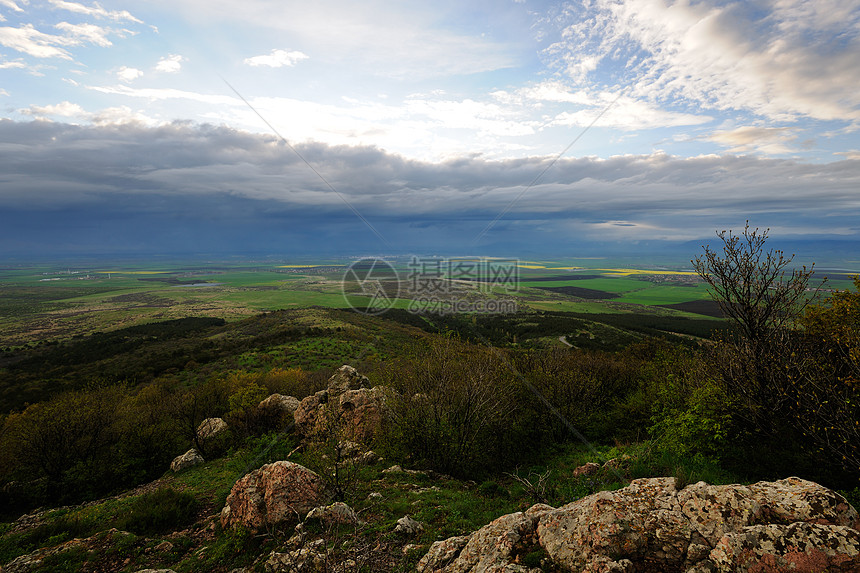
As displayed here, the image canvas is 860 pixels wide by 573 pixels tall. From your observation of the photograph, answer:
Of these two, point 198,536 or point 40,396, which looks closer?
point 198,536

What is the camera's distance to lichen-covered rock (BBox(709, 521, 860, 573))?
18.7ft

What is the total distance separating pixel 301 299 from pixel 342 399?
140 meters

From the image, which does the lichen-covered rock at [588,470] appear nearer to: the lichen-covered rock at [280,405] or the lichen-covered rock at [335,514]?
the lichen-covered rock at [335,514]

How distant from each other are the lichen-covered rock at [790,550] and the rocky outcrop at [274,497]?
42.6 ft

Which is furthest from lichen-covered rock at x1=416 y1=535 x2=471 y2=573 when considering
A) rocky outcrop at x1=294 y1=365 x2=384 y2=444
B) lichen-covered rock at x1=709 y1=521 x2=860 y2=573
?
rocky outcrop at x1=294 y1=365 x2=384 y2=444

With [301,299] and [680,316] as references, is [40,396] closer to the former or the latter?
[301,299]

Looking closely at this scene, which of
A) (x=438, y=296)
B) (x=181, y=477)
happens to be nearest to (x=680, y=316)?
(x=438, y=296)

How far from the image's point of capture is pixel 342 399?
24469 millimetres

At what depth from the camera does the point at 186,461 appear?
2550 cm

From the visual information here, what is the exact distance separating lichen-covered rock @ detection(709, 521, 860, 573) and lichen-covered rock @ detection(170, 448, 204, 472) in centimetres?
3297

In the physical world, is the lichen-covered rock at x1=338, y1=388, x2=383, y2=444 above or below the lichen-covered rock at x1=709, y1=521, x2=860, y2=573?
below

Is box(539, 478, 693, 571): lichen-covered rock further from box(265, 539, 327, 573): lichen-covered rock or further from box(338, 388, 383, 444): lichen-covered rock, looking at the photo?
box(338, 388, 383, 444): lichen-covered rock

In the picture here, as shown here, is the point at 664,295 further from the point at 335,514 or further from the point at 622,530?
the point at 335,514

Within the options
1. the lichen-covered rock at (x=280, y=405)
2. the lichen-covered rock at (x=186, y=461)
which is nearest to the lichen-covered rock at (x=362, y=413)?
the lichen-covered rock at (x=280, y=405)
